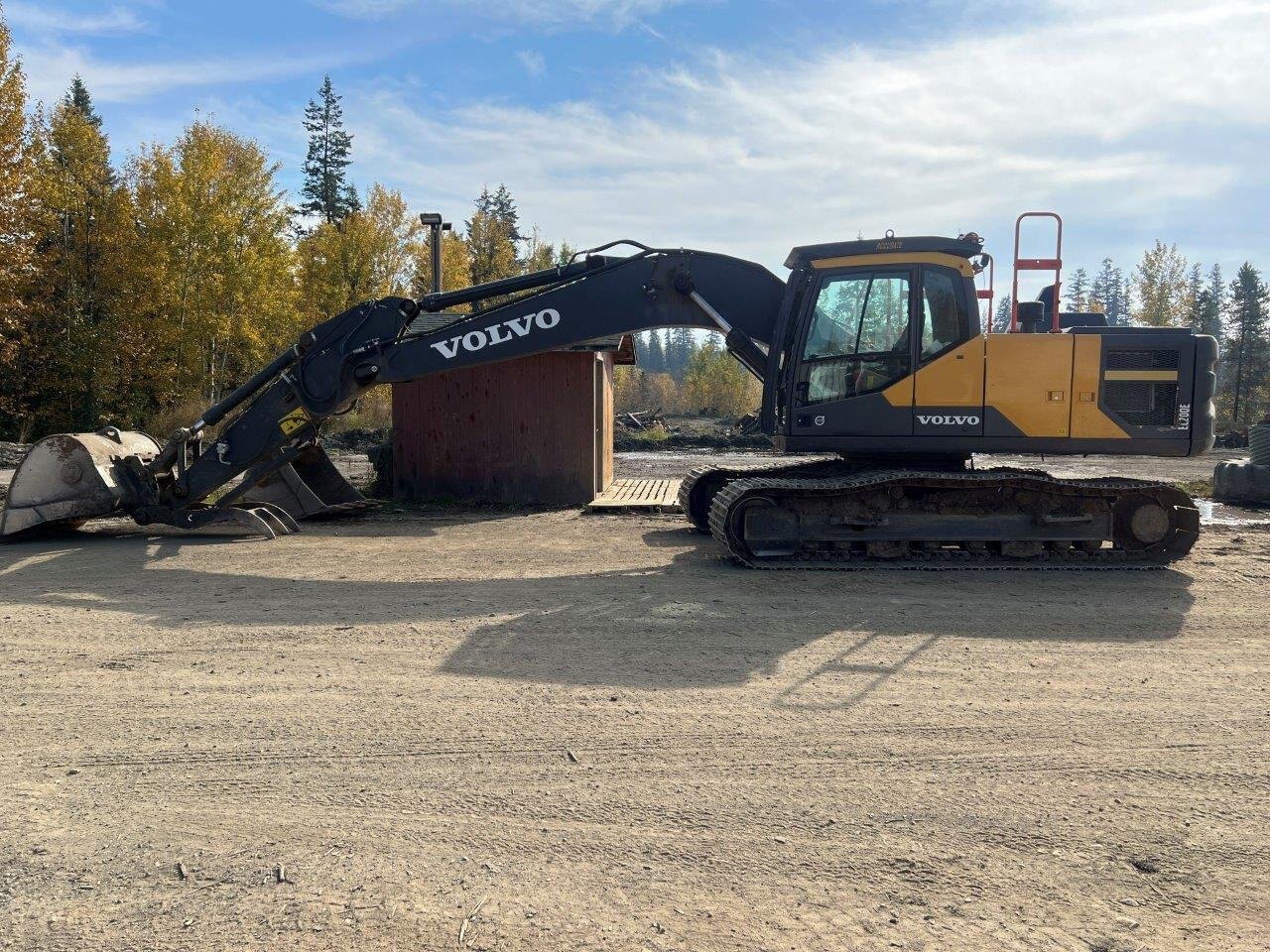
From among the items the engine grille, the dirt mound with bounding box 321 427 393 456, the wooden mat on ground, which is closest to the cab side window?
the engine grille

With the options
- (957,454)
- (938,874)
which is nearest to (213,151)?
(957,454)

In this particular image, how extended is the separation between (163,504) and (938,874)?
9693mm

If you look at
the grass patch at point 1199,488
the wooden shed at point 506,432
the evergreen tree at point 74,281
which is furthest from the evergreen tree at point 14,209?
the grass patch at point 1199,488

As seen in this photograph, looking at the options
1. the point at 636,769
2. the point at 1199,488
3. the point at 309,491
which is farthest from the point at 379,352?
the point at 1199,488

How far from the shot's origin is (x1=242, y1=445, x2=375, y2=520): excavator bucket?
471 inches

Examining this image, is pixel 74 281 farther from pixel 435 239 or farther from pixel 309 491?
pixel 309 491

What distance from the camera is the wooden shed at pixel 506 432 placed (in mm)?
14133

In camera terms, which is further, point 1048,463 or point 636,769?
point 1048,463

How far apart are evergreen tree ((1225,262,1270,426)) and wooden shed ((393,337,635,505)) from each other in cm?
4287

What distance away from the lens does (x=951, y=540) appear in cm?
881

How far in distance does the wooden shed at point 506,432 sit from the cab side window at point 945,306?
628cm

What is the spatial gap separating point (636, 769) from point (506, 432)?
34.4 feet

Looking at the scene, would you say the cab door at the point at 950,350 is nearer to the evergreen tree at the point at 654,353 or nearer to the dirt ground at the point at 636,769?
the dirt ground at the point at 636,769

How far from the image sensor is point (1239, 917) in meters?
3.05
